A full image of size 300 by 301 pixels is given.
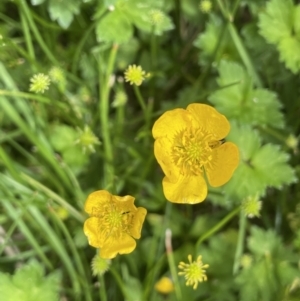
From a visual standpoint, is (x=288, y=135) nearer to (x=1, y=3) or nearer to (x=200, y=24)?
(x=200, y=24)

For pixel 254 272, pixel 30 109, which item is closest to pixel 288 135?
pixel 254 272

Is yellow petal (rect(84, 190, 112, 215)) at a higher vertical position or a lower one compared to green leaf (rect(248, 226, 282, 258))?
higher

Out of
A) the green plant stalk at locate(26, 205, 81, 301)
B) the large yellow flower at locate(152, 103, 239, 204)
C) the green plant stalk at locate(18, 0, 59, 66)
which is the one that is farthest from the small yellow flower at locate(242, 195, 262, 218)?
the green plant stalk at locate(18, 0, 59, 66)

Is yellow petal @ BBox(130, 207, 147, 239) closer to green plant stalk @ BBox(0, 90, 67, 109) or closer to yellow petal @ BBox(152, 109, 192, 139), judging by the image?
yellow petal @ BBox(152, 109, 192, 139)

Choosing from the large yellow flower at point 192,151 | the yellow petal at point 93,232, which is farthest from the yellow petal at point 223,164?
the yellow petal at point 93,232

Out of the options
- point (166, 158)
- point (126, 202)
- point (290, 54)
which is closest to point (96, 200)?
point (126, 202)

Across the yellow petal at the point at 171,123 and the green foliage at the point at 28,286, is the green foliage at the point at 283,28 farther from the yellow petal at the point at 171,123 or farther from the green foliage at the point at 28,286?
the green foliage at the point at 28,286
